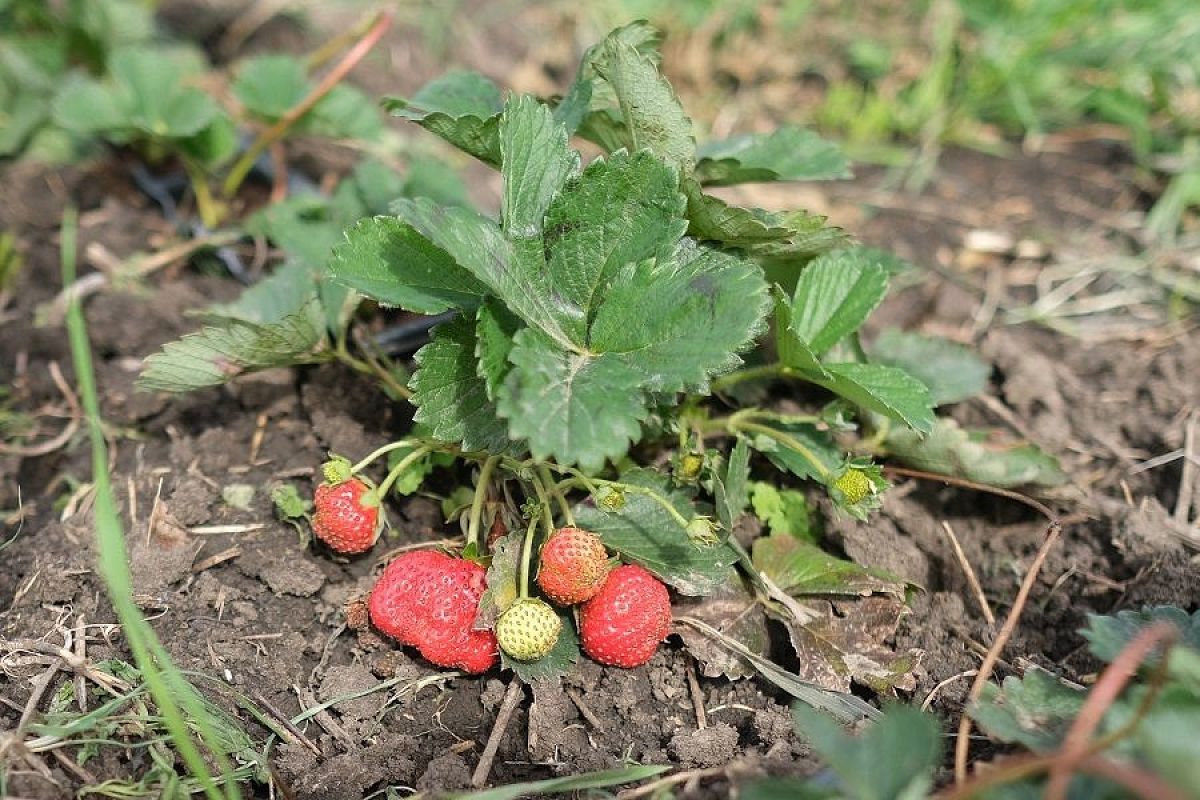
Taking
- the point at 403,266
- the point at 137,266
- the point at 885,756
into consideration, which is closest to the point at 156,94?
the point at 137,266

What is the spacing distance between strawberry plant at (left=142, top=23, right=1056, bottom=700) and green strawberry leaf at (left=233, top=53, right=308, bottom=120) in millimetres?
820

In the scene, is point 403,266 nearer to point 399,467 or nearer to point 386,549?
point 399,467

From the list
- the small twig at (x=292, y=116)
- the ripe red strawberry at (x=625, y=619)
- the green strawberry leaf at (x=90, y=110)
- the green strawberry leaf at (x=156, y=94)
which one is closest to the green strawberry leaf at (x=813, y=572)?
the ripe red strawberry at (x=625, y=619)

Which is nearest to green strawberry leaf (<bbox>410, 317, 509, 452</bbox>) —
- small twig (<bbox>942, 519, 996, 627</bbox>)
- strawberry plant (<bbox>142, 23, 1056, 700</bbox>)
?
strawberry plant (<bbox>142, 23, 1056, 700</bbox>)

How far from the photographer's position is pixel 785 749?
4.74 ft

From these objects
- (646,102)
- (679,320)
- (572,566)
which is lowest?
(572,566)

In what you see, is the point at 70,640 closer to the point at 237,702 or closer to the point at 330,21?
the point at 237,702

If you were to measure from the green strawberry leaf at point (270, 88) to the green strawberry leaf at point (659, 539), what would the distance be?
55.8 inches

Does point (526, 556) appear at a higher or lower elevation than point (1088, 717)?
lower

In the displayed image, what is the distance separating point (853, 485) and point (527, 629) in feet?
1.81

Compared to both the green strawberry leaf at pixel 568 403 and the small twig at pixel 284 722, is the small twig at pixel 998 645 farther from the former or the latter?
the small twig at pixel 284 722

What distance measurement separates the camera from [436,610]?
154 cm

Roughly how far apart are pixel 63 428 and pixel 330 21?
194 cm

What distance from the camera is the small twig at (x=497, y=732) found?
1.48 meters
